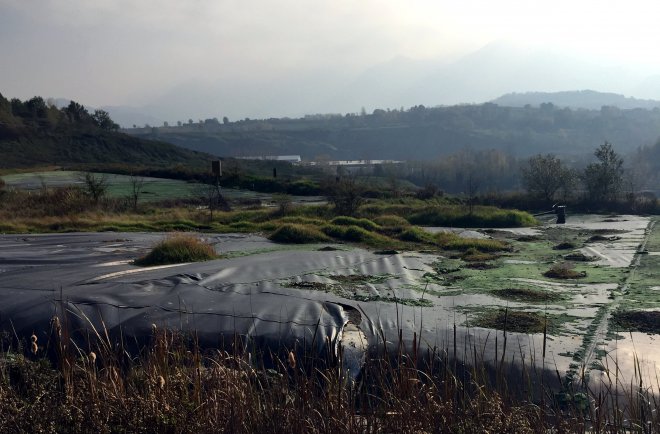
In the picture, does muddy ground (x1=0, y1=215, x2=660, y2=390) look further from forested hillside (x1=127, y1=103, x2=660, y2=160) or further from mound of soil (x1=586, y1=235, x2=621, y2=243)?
forested hillside (x1=127, y1=103, x2=660, y2=160)

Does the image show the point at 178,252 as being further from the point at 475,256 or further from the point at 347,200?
the point at 347,200

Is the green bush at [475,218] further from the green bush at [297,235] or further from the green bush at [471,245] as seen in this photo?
the green bush at [297,235]

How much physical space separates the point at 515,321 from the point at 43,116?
2178 inches

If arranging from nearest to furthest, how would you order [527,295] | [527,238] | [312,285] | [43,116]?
[527,295] < [312,285] < [527,238] < [43,116]

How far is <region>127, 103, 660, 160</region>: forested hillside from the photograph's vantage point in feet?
268

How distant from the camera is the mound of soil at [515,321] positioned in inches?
208

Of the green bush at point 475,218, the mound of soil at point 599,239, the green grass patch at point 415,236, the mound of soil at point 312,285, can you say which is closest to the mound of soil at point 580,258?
the mound of soil at point 599,239

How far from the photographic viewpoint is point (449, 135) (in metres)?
87.9

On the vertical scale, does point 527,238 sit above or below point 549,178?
below

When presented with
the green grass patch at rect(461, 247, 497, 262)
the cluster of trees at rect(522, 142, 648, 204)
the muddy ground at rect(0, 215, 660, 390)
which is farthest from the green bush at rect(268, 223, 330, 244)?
the cluster of trees at rect(522, 142, 648, 204)

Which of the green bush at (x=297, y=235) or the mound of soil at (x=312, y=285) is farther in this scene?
the green bush at (x=297, y=235)

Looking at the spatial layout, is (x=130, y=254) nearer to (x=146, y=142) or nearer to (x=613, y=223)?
(x=613, y=223)

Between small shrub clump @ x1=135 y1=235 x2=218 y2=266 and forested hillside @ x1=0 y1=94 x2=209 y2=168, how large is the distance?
35552mm

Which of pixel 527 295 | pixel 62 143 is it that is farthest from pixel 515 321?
pixel 62 143
